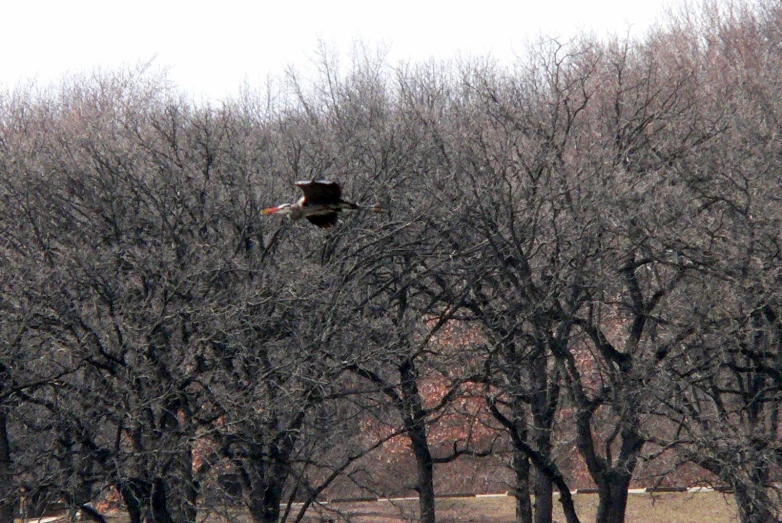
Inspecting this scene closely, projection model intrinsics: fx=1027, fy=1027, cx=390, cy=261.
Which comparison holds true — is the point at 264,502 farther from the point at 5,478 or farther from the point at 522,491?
the point at 522,491

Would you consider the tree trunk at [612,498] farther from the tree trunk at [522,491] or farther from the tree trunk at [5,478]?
the tree trunk at [5,478]

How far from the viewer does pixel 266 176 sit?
47.2 ft

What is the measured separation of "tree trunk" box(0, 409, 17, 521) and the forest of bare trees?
49 mm

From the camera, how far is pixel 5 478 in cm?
1161

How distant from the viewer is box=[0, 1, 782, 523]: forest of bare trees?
1166 centimetres

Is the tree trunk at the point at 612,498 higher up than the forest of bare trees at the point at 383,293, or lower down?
lower down

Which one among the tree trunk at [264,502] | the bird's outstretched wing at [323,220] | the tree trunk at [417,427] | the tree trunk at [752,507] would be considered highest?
the bird's outstretched wing at [323,220]

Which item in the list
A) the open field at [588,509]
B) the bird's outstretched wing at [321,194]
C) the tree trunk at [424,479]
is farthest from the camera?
the open field at [588,509]

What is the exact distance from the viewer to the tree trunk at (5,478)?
1115 cm

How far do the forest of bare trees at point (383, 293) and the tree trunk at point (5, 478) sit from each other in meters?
0.05

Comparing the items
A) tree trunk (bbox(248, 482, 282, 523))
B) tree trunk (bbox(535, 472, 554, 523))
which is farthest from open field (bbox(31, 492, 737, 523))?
tree trunk (bbox(248, 482, 282, 523))

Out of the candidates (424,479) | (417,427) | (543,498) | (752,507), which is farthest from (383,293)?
(752,507)

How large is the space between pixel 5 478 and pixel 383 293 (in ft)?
18.9

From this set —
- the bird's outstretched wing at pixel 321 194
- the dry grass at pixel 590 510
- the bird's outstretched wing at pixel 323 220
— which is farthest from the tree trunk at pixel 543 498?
the bird's outstretched wing at pixel 321 194
